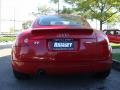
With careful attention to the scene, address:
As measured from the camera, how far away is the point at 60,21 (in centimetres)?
747

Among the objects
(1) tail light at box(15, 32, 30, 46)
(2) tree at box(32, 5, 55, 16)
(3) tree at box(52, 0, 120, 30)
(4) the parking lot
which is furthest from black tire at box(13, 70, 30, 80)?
(2) tree at box(32, 5, 55, 16)

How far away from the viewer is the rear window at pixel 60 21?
734 centimetres

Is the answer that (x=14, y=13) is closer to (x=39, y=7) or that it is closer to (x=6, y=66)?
(x=39, y=7)

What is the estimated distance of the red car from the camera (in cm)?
629

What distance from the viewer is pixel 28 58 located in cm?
638

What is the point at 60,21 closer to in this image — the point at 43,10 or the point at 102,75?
the point at 102,75

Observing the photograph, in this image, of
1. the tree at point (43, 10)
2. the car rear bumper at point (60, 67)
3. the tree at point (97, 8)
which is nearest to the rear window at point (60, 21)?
the car rear bumper at point (60, 67)

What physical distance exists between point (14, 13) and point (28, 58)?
74610 mm

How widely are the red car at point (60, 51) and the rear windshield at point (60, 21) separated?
0.78 meters

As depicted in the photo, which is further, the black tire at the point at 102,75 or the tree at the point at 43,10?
the tree at the point at 43,10

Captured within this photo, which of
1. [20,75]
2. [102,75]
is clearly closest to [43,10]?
[102,75]

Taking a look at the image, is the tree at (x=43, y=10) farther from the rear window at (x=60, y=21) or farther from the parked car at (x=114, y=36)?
the rear window at (x=60, y=21)

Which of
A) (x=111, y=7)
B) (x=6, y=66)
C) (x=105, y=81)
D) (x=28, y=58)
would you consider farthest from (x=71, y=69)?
(x=111, y=7)

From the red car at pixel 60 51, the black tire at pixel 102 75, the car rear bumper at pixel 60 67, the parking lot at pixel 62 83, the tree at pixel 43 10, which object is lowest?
the parking lot at pixel 62 83
